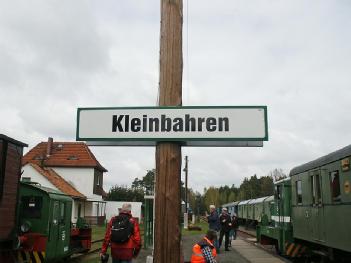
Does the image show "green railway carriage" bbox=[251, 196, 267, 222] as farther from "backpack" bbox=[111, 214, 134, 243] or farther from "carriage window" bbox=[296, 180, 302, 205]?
"backpack" bbox=[111, 214, 134, 243]

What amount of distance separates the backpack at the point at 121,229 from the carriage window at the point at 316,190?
5983 millimetres

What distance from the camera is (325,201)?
10.7 meters

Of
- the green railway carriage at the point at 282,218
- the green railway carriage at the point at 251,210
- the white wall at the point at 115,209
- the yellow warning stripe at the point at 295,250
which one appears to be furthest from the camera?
the white wall at the point at 115,209

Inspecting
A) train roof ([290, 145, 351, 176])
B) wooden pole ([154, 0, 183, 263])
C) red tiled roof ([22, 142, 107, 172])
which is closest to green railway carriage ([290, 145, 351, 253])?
train roof ([290, 145, 351, 176])

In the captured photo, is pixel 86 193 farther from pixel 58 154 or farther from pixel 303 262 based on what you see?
pixel 303 262

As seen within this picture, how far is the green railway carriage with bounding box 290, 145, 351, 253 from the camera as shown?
9391mm

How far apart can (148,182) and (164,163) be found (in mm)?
100167

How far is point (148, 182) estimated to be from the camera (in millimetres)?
103812

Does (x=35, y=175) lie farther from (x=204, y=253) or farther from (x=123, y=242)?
(x=123, y=242)

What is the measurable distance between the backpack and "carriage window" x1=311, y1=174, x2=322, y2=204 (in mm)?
5983

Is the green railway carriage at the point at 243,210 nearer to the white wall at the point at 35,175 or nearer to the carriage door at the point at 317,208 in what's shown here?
the white wall at the point at 35,175

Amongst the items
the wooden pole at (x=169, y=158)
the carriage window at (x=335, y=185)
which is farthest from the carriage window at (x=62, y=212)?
the wooden pole at (x=169, y=158)

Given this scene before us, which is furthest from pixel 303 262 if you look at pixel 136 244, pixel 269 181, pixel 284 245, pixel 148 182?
pixel 269 181

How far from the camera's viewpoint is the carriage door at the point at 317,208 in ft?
36.6
